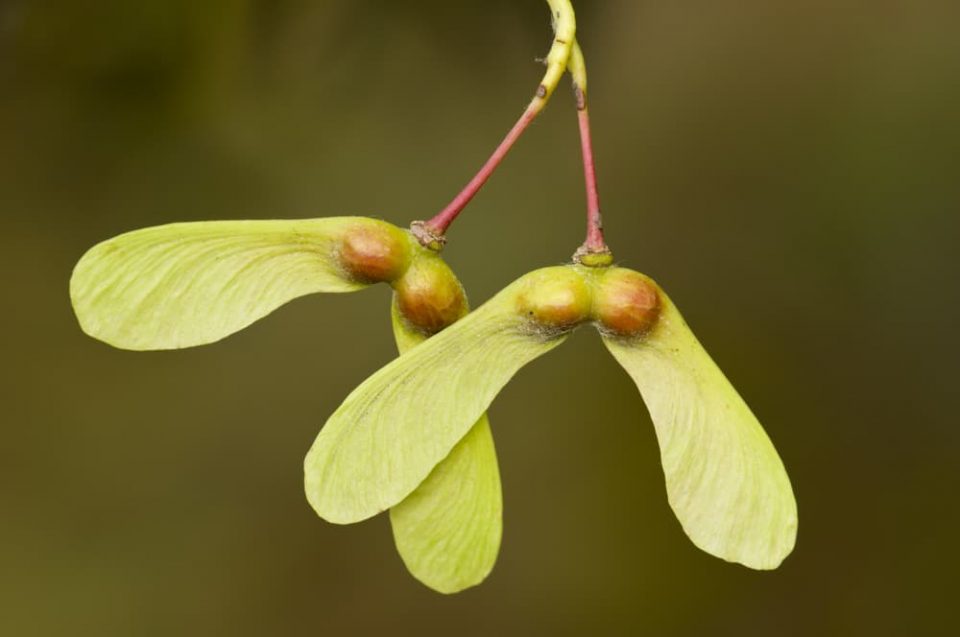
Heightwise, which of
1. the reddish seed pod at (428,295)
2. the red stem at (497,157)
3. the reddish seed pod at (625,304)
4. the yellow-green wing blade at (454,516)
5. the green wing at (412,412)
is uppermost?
the red stem at (497,157)

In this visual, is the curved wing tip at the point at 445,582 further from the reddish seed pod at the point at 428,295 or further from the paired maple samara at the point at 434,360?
the reddish seed pod at the point at 428,295

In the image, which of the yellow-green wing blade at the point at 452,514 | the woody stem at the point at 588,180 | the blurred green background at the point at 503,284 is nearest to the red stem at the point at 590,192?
the woody stem at the point at 588,180

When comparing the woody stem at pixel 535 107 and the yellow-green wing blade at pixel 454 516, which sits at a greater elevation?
the woody stem at pixel 535 107

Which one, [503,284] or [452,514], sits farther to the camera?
[503,284]

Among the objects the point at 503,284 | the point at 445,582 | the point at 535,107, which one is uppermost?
the point at 535,107

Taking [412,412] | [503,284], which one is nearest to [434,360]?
[412,412]

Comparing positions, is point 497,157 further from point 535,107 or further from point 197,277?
point 197,277

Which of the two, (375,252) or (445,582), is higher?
(375,252)

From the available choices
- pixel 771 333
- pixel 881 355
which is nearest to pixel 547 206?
pixel 771 333
